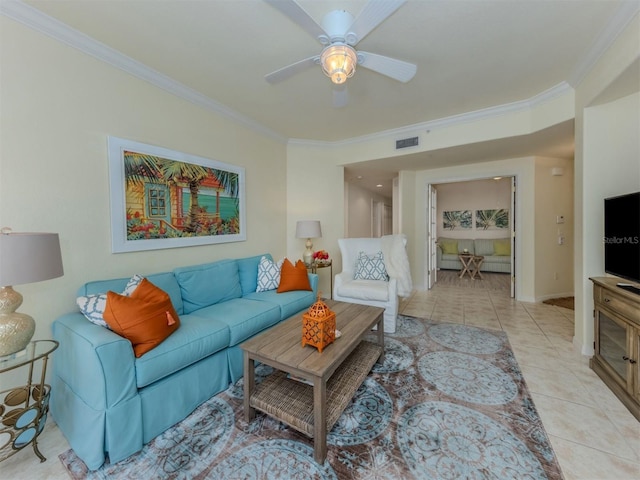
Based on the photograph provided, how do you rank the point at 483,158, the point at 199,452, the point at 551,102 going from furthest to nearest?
the point at 483,158 < the point at 551,102 < the point at 199,452

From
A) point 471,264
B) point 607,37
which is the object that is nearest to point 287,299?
point 607,37

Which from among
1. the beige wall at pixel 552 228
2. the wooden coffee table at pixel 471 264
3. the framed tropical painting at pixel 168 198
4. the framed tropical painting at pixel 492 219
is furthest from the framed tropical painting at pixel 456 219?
the framed tropical painting at pixel 168 198

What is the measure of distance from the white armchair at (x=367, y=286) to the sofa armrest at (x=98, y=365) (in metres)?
2.17

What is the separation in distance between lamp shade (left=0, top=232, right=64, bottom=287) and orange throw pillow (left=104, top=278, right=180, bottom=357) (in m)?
0.32

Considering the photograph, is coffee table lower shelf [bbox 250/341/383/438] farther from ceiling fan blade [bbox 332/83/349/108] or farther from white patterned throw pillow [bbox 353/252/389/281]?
ceiling fan blade [bbox 332/83/349/108]

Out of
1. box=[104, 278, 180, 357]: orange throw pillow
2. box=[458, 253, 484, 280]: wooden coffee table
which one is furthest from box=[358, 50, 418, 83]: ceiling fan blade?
box=[458, 253, 484, 280]: wooden coffee table

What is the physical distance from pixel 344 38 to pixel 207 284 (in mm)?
2207

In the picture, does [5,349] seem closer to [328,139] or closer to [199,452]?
[199,452]

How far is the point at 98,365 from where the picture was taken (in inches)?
50.0

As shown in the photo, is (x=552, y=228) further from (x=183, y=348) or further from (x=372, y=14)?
(x=183, y=348)

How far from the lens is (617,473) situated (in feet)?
4.01

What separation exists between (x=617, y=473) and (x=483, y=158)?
3.73 metres

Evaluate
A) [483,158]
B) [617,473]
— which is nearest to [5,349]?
[617,473]

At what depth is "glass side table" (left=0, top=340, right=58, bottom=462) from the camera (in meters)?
1.23
